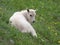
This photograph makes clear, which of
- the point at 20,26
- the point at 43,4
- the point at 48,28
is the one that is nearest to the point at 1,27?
the point at 20,26

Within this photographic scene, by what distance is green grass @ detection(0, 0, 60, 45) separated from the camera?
8.74m

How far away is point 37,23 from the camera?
12469 millimetres

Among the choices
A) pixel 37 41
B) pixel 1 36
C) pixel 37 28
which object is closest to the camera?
pixel 1 36

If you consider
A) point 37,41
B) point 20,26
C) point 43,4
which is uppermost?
point 20,26

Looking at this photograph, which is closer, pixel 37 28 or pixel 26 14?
pixel 26 14

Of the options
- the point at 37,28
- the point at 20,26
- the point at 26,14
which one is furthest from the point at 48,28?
the point at 20,26

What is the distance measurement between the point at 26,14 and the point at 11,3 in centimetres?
430

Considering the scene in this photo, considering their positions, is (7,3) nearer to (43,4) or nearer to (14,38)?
(43,4)

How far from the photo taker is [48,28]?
495 inches

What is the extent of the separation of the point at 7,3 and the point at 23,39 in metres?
5.73

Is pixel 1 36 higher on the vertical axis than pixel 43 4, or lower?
higher

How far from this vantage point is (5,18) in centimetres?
1088

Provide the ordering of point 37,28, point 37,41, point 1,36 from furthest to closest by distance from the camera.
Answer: point 37,28, point 37,41, point 1,36

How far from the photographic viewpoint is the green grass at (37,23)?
344 inches
